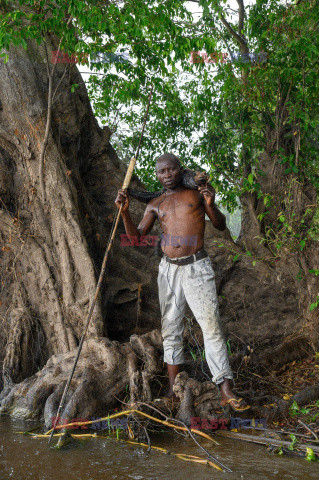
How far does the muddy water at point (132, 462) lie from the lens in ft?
9.42

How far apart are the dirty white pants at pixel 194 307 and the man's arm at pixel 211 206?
381mm

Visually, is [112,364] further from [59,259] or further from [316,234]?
[316,234]

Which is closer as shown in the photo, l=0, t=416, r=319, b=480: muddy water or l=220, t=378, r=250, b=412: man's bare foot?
l=0, t=416, r=319, b=480: muddy water

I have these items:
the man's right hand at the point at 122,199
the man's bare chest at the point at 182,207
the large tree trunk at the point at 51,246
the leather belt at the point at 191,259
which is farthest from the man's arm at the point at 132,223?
the large tree trunk at the point at 51,246

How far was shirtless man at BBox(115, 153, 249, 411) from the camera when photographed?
415cm

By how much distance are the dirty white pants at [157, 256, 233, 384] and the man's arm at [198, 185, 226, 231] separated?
15.0 inches

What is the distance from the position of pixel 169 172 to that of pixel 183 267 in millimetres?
942

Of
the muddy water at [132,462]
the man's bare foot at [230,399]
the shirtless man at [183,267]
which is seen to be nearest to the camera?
the muddy water at [132,462]

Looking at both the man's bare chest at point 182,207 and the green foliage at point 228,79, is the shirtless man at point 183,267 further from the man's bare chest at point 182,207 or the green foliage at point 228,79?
the green foliage at point 228,79

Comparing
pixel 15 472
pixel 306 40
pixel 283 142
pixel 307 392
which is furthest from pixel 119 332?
pixel 306 40

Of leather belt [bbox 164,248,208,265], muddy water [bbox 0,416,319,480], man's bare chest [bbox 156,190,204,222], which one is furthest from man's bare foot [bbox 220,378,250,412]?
man's bare chest [bbox 156,190,204,222]

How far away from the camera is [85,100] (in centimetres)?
623

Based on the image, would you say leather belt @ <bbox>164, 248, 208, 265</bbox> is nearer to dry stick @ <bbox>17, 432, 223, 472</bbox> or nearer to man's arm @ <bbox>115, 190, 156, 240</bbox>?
man's arm @ <bbox>115, 190, 156, 240</bbox>

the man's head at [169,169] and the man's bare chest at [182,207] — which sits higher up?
the man's head at [169,169]
